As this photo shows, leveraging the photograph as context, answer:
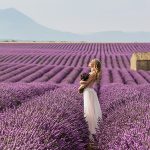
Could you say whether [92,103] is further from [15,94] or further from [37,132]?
[37,132]

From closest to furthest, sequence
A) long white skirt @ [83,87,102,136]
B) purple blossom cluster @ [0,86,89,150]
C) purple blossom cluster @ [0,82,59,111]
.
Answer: purple blossom cluster @ [0,86,89,150] < long white skirt @ [83,87,102,136] < purple blossom cluster @ [0,82,59,111]

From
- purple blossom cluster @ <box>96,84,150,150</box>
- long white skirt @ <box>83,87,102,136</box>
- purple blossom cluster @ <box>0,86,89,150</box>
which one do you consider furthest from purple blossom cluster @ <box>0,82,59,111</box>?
purple blossom cluster @ <box>0,86,89,150</box>

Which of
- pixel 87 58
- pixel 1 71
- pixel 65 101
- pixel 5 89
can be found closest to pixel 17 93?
pixel 5 89

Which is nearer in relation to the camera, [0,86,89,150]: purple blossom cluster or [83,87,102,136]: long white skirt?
[0,86,89,150]: purple blossom cluster

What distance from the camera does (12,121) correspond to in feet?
21.0

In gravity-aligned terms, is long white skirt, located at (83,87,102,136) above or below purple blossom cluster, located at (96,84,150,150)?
below

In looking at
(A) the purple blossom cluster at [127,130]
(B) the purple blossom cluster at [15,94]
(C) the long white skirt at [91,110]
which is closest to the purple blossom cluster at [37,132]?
(A) the purple blossom cluster at [127,130]

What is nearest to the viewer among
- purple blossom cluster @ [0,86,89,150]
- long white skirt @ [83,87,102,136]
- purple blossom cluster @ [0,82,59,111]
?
purple blossom cluster @ [0,86,89,150]

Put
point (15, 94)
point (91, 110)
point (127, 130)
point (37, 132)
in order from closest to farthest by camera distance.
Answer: point (37, 132) < point (127, 130) < point (91, 110) < point (15, 94)

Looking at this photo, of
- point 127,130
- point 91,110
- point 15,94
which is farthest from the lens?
point 15,94

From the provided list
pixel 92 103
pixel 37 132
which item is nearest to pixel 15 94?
pixel 92 103

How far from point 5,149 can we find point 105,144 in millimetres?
2509

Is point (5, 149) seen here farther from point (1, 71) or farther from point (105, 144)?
point (1, 71)

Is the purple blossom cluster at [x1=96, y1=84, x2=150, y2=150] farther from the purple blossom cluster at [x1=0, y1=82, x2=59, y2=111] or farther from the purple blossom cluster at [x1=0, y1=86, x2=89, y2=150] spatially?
the purple blossom cluster at [x1=0, y1=82, x2=59, y2=111]
